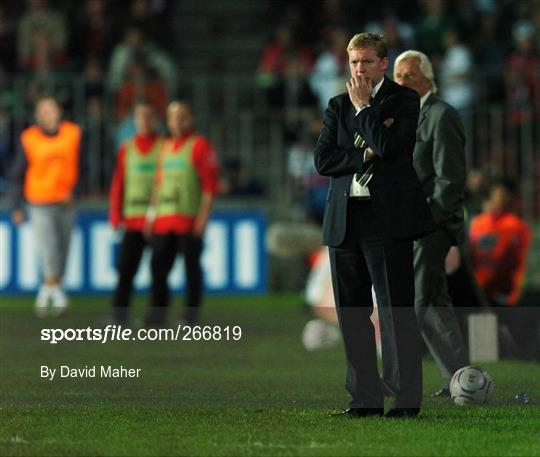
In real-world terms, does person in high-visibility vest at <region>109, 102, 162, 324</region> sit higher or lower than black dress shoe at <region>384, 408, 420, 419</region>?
higher

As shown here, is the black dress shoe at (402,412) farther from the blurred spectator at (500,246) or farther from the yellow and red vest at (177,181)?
the yellow and red vest at (177,181)

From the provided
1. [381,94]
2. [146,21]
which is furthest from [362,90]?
[146,21]

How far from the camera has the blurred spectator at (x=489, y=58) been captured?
73.2ft

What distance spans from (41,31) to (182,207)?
8730mm

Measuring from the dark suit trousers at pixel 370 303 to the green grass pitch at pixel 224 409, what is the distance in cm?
21

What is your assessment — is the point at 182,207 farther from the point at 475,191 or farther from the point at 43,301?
the point at 475,191

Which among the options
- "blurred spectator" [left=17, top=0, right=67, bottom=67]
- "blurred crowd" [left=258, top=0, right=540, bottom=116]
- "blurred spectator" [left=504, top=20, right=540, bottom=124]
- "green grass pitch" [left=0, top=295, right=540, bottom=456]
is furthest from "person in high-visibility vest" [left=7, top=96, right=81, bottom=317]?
"blurred spectator" [left=504, top=20, right=540, bottom=124]

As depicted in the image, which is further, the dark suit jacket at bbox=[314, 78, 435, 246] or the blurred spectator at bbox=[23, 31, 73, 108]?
the blurred spectator at bbox=[23, 31, 73, 108]

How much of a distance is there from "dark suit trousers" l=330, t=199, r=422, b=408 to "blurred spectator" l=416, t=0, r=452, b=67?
572 inches

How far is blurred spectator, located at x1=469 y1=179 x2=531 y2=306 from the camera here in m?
15.0

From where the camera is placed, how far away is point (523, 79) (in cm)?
2212

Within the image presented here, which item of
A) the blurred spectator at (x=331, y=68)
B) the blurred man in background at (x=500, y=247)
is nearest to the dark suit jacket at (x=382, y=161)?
the blurred man in background at (x=500, y=247)

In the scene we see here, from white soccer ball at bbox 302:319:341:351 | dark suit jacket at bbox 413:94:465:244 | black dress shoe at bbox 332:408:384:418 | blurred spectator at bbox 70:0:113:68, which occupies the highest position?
blurred spectator at bbox 70:0:113:68

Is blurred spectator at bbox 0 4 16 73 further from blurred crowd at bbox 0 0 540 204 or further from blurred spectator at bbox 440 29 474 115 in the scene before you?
blurred spectator at bbox 440 29 474 115
